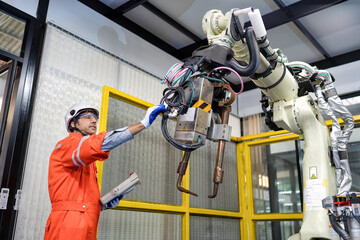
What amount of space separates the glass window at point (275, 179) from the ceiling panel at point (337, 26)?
1721 millimetres

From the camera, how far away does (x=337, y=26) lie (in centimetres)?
494

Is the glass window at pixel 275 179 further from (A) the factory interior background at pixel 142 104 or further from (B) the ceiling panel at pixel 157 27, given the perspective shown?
(B) the ceiling panel at pixel 157 27

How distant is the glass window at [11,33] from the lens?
3.43 m

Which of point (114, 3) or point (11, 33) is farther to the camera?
point (114, 3)

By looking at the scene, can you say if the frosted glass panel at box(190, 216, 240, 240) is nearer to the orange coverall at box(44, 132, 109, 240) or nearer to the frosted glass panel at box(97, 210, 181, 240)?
the frosted glass panel at box(97, 210, 181, 240)

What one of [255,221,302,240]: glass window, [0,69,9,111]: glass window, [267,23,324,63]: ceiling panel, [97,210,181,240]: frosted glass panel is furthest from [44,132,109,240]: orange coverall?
[267,23,324,63]: ceiling panel

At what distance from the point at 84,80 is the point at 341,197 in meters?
2.84

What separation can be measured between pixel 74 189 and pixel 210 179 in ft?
7.70

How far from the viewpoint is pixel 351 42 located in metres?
5.29

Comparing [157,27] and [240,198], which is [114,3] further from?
[240,198]

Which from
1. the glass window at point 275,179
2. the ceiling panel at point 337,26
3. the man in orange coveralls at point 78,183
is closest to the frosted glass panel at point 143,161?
the man in orange coveralls at point 78,183

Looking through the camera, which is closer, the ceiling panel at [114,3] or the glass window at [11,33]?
the glass window at [11,33]

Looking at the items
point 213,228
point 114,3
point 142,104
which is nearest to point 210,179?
point 213,228

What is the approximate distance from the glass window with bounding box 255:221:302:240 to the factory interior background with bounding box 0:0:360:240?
0.6 inches
